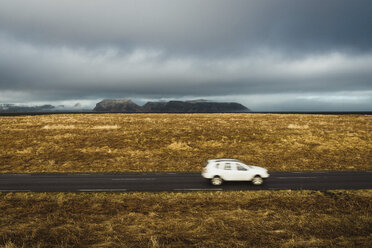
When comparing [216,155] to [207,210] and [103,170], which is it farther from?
[207,210]

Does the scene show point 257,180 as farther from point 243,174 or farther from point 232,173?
point 232,173

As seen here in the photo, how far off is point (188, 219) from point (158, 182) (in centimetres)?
680

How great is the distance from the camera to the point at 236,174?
16.4 m

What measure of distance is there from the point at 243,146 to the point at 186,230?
22.0 meters

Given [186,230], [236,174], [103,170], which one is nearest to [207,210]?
[186,230]

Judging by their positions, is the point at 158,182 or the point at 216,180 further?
the point at 158,182

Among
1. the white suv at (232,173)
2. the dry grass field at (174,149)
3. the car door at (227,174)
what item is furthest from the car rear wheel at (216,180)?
the dry grass field at (174,149)

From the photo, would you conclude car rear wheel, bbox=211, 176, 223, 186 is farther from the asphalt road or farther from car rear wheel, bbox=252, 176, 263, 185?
car rear wheel, bbox=252, 176, 263, 185

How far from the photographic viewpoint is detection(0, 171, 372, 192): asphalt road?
50.7 ft

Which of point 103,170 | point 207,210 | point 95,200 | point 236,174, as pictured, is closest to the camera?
point 207,210

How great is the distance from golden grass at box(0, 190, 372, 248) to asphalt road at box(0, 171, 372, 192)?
4.34 ft

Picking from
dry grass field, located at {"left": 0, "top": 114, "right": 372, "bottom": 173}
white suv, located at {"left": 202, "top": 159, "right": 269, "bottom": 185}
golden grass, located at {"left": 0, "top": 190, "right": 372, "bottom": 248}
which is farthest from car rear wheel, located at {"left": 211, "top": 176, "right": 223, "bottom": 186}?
dry grass field, located at {"left": 0, "top": 114, "right": 372, "bottom": 173}

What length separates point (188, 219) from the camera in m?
10.5

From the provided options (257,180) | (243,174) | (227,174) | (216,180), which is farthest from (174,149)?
(257,180)
